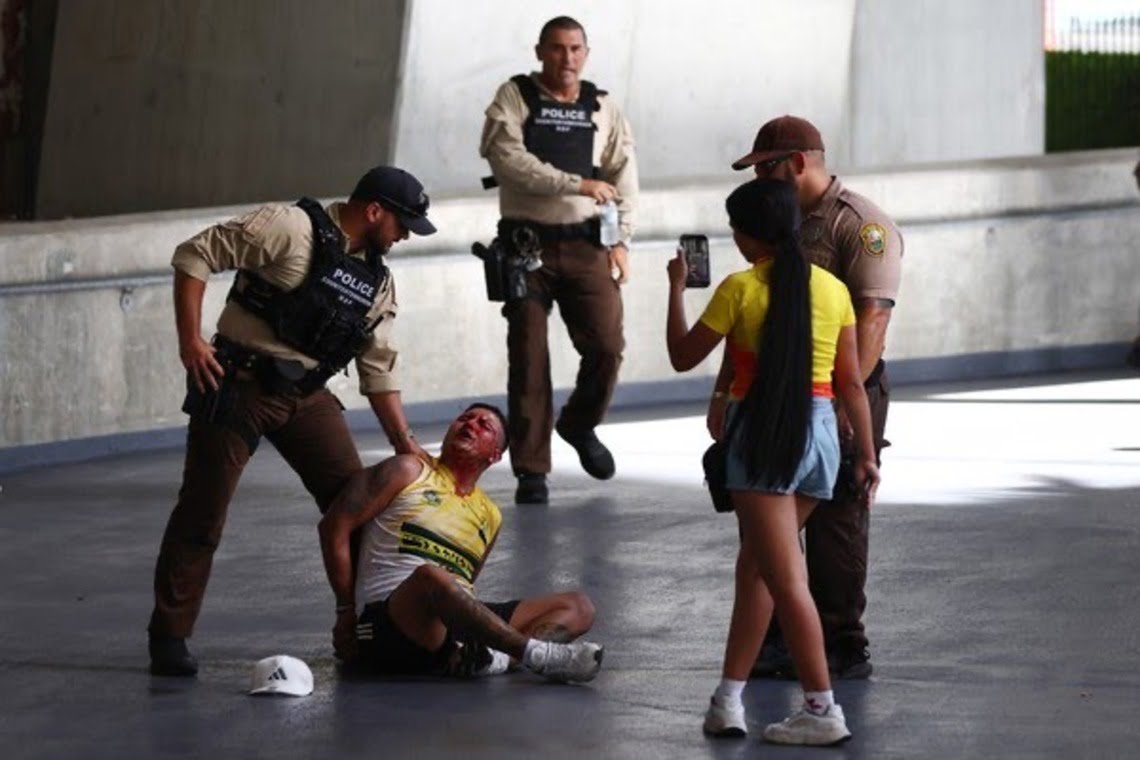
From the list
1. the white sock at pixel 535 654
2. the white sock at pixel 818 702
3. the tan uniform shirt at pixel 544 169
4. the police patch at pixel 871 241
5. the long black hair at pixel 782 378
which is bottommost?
the white sock at pixel 818 702

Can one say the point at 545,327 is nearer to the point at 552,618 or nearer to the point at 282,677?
the point at 552,618

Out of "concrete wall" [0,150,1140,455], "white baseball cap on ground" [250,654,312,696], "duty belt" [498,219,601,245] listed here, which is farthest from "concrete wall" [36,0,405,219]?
"white baseball cap on ground" [250,654,312,696]

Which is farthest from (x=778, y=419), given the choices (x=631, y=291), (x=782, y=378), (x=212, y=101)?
(x=212, y=101)

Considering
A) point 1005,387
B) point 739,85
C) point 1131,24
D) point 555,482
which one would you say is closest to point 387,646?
point 555,482

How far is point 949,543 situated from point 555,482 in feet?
8.35

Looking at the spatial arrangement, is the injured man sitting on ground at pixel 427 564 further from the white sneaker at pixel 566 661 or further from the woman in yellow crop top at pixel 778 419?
the woman in yellow crop top at pixel 778 419

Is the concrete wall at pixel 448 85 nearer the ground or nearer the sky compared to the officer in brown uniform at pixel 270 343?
nearer the sky

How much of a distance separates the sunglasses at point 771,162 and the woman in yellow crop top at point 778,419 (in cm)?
57

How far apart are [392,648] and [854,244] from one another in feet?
6.20

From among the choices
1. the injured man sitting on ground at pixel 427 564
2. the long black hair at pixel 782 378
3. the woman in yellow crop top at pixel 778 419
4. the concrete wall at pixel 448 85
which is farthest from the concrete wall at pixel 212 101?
the long black hair at pixel 782 378

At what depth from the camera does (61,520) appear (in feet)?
39.1

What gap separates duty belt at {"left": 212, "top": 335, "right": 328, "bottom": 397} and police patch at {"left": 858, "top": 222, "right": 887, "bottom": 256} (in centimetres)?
177

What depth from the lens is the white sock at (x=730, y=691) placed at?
24.5 feet

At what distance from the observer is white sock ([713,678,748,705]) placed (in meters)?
7.46
